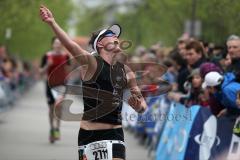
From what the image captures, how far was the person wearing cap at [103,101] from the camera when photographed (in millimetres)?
7504

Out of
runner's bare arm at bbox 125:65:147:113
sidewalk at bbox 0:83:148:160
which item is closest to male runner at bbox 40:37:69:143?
sidewalk at bbox 0:83:148:160

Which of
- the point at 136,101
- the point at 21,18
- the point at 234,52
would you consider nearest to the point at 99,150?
the point at 136,101

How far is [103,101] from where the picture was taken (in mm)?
7590

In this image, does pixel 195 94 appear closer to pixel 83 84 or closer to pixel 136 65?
pixel 136 65

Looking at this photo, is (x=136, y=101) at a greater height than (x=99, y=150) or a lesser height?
greater

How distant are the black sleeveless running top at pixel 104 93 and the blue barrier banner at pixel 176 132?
318 centimetres

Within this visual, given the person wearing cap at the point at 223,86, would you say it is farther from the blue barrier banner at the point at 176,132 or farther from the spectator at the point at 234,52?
the blue barrier banner at the point at 176,132

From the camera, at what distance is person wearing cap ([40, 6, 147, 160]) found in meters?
7.50

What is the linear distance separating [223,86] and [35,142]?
7.20m

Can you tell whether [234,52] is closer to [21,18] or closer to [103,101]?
[103,101]

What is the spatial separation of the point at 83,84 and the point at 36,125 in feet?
45.0

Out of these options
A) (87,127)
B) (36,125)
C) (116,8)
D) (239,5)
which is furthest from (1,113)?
(116,8)

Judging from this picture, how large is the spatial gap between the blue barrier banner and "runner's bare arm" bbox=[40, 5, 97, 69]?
141 inches

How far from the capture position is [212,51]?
14672 mm
